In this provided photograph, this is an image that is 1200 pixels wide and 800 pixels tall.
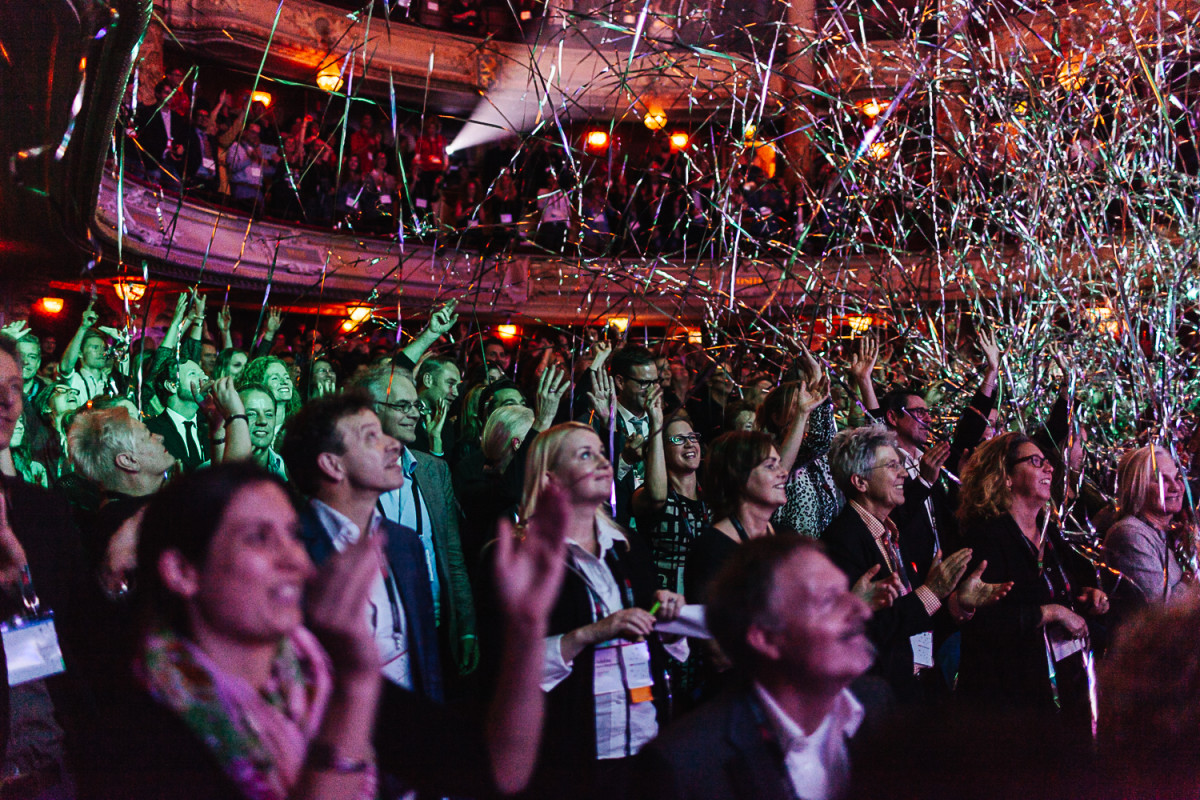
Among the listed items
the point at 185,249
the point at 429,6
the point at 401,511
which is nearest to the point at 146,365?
the point at 401,511

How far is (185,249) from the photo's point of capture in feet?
29.8

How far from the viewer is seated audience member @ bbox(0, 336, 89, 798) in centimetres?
167

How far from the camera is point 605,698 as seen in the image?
2004mm

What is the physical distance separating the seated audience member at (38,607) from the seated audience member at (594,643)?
0.74 m

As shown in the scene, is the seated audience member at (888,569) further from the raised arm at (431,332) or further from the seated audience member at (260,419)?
the seated audience member at (260,419)

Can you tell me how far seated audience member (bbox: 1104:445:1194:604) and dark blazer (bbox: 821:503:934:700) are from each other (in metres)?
0.71

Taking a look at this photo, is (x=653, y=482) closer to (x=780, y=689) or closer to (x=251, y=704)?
(x=780, y=689)

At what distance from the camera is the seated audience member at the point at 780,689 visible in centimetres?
130

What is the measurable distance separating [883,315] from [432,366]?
1899mm

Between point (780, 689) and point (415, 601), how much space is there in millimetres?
836

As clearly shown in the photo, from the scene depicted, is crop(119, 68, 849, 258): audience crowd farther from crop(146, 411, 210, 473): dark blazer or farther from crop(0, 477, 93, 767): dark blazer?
crop(0, 477, 93, 767): dark blazer

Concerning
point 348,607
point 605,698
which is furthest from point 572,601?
point 348,607

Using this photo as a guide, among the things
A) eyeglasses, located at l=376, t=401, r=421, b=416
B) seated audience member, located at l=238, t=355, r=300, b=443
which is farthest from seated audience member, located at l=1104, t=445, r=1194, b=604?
seated audience member, located at l=238, t=355, r=300, b=443

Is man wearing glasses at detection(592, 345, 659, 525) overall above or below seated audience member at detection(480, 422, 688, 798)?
above
